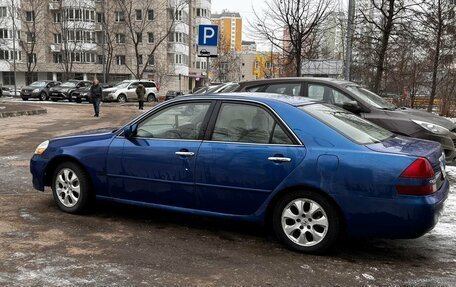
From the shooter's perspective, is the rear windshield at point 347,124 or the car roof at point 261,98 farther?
the car roof at point 261,98

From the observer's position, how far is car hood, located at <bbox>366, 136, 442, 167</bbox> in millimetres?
4254

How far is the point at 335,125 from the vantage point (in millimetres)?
4602

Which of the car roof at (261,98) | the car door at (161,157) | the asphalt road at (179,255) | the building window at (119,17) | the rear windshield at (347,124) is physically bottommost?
the asphalt road at (179,255)

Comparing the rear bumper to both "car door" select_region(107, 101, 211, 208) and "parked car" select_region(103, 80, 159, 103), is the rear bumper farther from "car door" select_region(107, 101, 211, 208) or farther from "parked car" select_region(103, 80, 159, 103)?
"parked car" select_region(103, 80, 159, 103)

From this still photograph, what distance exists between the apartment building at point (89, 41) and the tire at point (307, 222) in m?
59.7

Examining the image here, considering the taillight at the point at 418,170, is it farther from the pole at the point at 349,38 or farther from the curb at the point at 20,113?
the curb at the point at 20,113

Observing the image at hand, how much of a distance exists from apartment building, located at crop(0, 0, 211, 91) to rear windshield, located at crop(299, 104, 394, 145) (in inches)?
2329

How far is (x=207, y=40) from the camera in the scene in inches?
462

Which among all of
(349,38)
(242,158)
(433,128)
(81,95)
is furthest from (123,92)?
(242,158)

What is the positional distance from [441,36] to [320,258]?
57.8 ft

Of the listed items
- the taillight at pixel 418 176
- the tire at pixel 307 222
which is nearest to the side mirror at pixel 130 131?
the tire at pixel 307 222

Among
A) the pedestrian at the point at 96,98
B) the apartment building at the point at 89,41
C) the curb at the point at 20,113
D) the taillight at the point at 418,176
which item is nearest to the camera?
the taillight at the point at 418,176

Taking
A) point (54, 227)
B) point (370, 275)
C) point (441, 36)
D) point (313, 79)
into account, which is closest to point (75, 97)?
point (441, 36)

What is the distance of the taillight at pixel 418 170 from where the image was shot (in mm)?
4031
